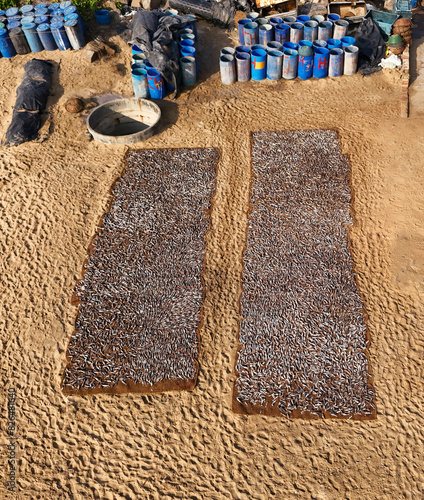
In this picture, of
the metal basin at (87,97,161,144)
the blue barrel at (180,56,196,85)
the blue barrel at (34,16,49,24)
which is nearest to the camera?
the metal basin at (87,97,161,144)

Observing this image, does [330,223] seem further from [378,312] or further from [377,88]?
[377,88]

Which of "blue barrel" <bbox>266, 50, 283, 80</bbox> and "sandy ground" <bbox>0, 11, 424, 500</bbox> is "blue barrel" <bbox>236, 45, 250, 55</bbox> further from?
"sandy ground" <bbox>0, 11, 424, 500</bbox>

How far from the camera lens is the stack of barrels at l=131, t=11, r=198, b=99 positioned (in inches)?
446

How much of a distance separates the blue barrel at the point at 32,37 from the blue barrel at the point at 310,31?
7712 millimetres

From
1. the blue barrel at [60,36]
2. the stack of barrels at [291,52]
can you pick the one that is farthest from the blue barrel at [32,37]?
the stack of barrels at [291,52]

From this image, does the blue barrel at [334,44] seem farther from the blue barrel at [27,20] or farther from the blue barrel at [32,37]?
the blue barrel at [27,20]

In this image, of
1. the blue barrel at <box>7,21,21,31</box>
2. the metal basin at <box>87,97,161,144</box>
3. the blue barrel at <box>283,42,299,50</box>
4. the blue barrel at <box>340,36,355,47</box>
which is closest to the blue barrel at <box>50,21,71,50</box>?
the blue barrel at <box>7,21,21,31</box>

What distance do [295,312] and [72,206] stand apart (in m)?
5.18

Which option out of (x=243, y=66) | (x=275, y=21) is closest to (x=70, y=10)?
(x=243, y=66)

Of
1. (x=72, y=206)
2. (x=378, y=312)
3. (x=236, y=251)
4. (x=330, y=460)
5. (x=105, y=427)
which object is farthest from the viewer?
(x=72, y=206)

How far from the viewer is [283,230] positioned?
8461 millimetres

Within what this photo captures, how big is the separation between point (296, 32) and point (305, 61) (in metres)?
1.32

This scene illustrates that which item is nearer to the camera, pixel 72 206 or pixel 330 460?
pixel 330 460

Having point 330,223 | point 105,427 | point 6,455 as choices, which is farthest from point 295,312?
point 6,455
